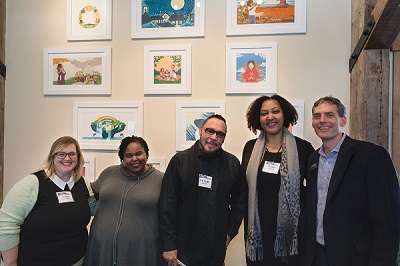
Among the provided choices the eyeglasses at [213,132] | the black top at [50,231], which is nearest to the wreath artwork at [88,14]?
the black top at [50,231]

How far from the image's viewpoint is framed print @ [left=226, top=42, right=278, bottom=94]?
2.91 m

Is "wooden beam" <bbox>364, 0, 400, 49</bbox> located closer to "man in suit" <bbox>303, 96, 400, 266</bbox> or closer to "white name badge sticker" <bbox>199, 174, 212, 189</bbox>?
"man in suit" <bbox>303, 96, 400, 266</bbox>

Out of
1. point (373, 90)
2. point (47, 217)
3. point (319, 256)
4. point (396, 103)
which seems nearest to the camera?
point (319, 256)

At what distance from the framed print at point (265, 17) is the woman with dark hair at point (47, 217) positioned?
1.68 metres

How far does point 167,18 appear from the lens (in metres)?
3.04

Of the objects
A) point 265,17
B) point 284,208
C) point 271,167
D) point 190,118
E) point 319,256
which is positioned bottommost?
point 319,256

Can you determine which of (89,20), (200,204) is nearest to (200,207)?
(200,204)

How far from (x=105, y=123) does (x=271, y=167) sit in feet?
5.34

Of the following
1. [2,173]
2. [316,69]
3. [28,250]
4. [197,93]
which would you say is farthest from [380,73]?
[2,173]

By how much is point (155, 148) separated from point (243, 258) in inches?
47.0

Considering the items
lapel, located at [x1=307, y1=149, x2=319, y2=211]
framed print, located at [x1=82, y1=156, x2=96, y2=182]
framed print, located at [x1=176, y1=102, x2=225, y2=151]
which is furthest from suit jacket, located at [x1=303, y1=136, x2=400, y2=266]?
framed print, located at [x1=82, y1=156, x2=96, y2=182]

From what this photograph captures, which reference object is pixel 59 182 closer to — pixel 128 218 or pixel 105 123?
pixel 128 218

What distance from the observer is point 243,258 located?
Result: 2.94 meters

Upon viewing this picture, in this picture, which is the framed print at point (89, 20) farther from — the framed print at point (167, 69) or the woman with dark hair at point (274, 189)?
the woman with dark hair at point (274, 189)
